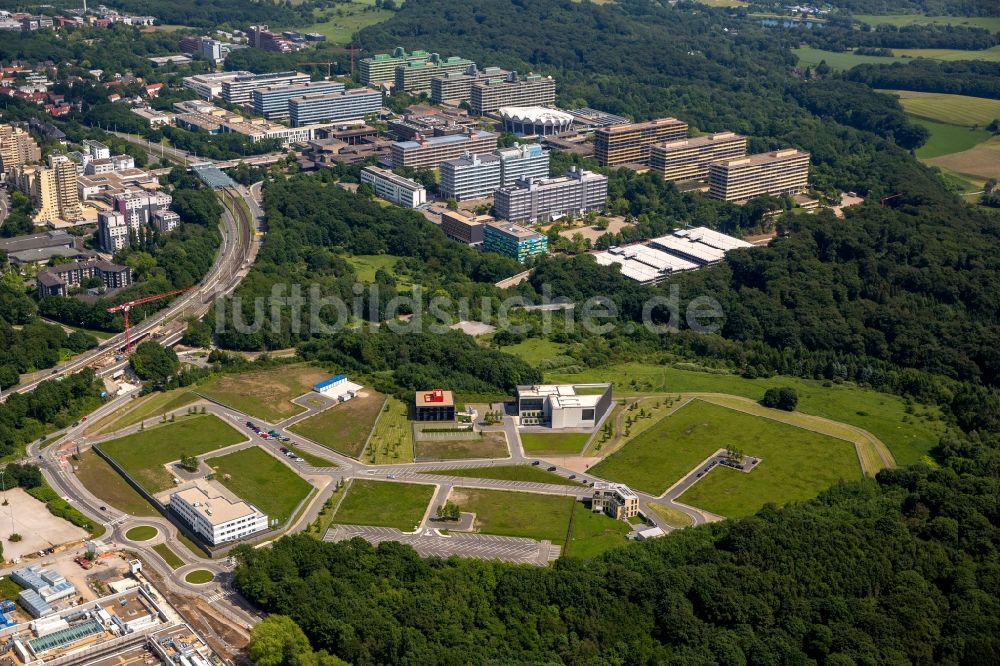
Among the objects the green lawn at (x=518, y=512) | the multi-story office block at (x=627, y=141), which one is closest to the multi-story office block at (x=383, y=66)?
the multi-story office block at (x=627, y=141)

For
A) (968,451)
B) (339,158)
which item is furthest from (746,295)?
(339,158)

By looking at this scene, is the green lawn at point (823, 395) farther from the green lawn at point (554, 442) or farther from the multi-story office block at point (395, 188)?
the multi-story office block at point (395, 188)

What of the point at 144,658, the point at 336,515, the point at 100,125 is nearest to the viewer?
the point at 144,658

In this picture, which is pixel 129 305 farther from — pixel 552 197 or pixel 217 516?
pixel 552 197

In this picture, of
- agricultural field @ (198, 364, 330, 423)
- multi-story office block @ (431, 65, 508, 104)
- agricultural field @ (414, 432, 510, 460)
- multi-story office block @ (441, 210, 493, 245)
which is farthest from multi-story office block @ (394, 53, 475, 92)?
agricultural field @ (414, 432, 510, 460)

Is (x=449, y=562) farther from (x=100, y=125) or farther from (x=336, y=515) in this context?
(x=100, y=125)

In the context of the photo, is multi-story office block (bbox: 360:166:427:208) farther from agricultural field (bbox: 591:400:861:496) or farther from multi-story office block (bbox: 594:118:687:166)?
agricultural field (bbox: 591:400:861:496)

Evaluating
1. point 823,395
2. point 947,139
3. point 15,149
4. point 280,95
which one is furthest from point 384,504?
point 947,139
